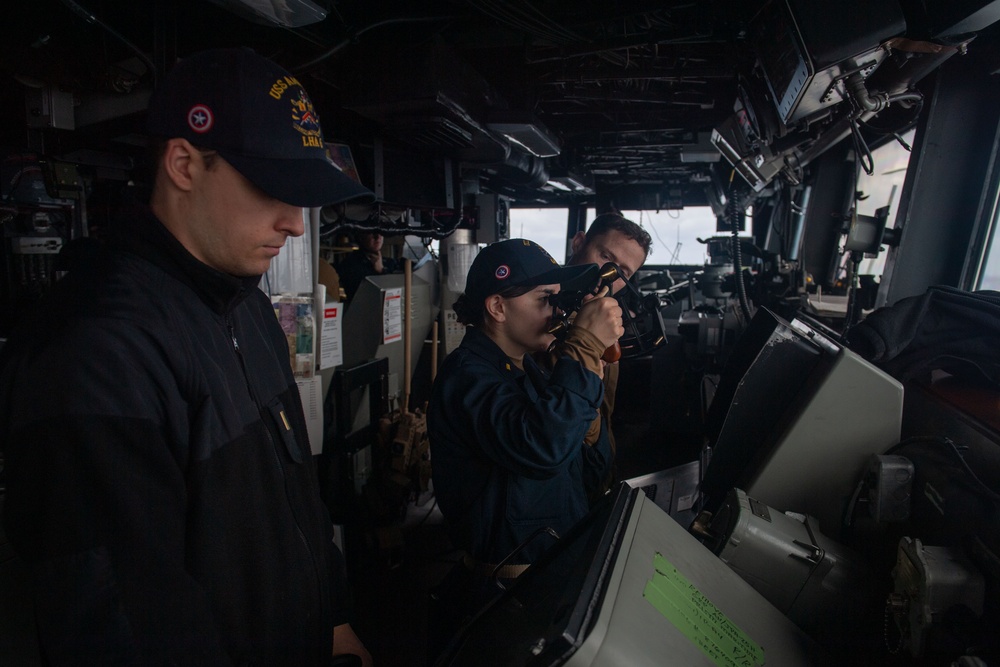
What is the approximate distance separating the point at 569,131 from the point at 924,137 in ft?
9.44

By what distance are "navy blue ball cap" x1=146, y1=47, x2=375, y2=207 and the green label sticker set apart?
0.79 meters

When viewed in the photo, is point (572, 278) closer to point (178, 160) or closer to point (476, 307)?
point (476, 307)

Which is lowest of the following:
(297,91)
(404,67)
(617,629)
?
(617,629)

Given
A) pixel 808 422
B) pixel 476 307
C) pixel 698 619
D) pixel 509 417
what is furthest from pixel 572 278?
pixel 698 619

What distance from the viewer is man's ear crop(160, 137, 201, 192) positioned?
83cm

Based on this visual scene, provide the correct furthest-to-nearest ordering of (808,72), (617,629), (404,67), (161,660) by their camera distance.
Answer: (404,67) → (808,72) → (161,660) → (617,629)

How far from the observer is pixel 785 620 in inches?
33.6

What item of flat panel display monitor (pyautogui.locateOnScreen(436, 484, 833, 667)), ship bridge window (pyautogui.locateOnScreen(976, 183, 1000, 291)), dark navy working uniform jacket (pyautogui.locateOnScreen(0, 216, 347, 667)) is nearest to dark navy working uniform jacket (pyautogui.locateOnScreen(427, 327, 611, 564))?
flat panel display monitor (pyautogui.locateOnScreen(436, 484, 833, 667))

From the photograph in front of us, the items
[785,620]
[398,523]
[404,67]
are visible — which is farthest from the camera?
[398,523]

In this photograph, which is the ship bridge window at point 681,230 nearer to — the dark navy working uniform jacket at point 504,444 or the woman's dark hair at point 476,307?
the woman's dark hair at point 476,307

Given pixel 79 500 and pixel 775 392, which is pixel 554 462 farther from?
pixel 79 500

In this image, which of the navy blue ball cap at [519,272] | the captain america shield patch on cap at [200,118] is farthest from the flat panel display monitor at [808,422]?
the captain america shield patch on cap at [200,118]

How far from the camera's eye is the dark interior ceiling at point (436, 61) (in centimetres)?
175

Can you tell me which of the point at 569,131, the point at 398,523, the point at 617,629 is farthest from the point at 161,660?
the point at 569,131
